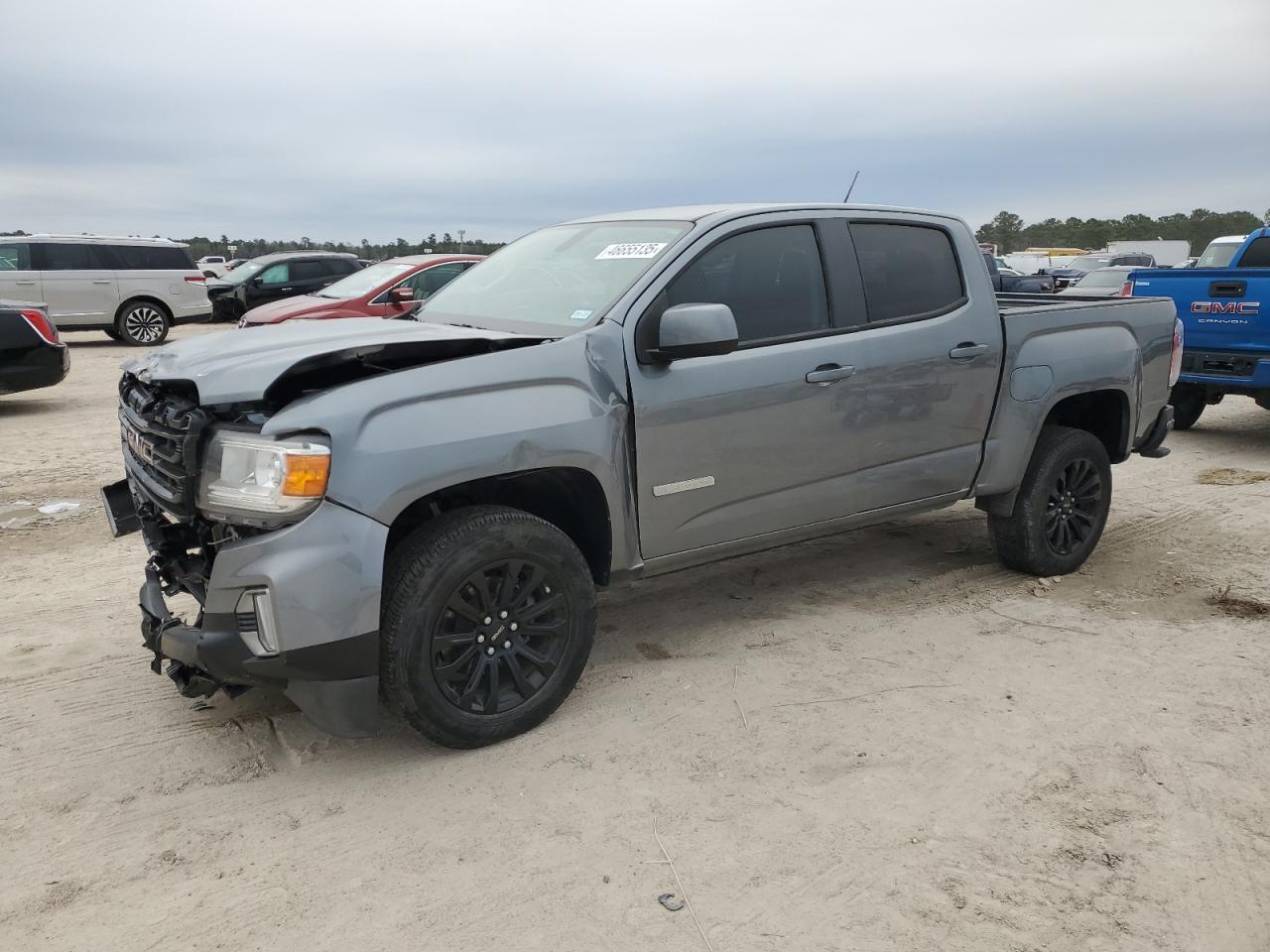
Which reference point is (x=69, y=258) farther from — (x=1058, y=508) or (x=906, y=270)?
(x=1058, y=508)

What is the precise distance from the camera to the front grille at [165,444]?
3.21 meters

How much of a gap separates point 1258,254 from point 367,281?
32.9ft

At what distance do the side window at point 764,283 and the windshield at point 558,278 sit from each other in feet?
0.59

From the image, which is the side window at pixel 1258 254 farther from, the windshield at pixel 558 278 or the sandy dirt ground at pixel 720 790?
the windshield at pixel 558 278

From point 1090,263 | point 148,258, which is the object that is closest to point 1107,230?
point 1090,263

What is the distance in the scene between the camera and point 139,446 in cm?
364

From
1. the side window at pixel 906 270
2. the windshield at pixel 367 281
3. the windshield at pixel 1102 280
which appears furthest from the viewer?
the windshield at pixel 1102 280

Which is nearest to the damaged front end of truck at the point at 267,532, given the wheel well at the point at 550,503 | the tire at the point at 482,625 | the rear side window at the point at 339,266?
the tire at the point at 482,625

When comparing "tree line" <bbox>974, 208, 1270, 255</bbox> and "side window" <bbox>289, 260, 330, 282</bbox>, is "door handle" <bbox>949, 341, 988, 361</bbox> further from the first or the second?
"tree line" <bbox>974, 208, 1270, 255</bbox>

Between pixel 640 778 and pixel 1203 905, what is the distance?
1654 mm

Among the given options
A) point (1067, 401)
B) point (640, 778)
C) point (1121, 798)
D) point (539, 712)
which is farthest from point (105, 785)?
point (1067, 401)

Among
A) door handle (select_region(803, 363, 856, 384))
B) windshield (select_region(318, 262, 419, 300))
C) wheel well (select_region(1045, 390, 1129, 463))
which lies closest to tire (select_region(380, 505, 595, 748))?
door handle (select_region(803, 363, 856, 384))

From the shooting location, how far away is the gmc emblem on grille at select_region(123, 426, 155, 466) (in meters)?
3.50

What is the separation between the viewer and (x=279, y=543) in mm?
3055
